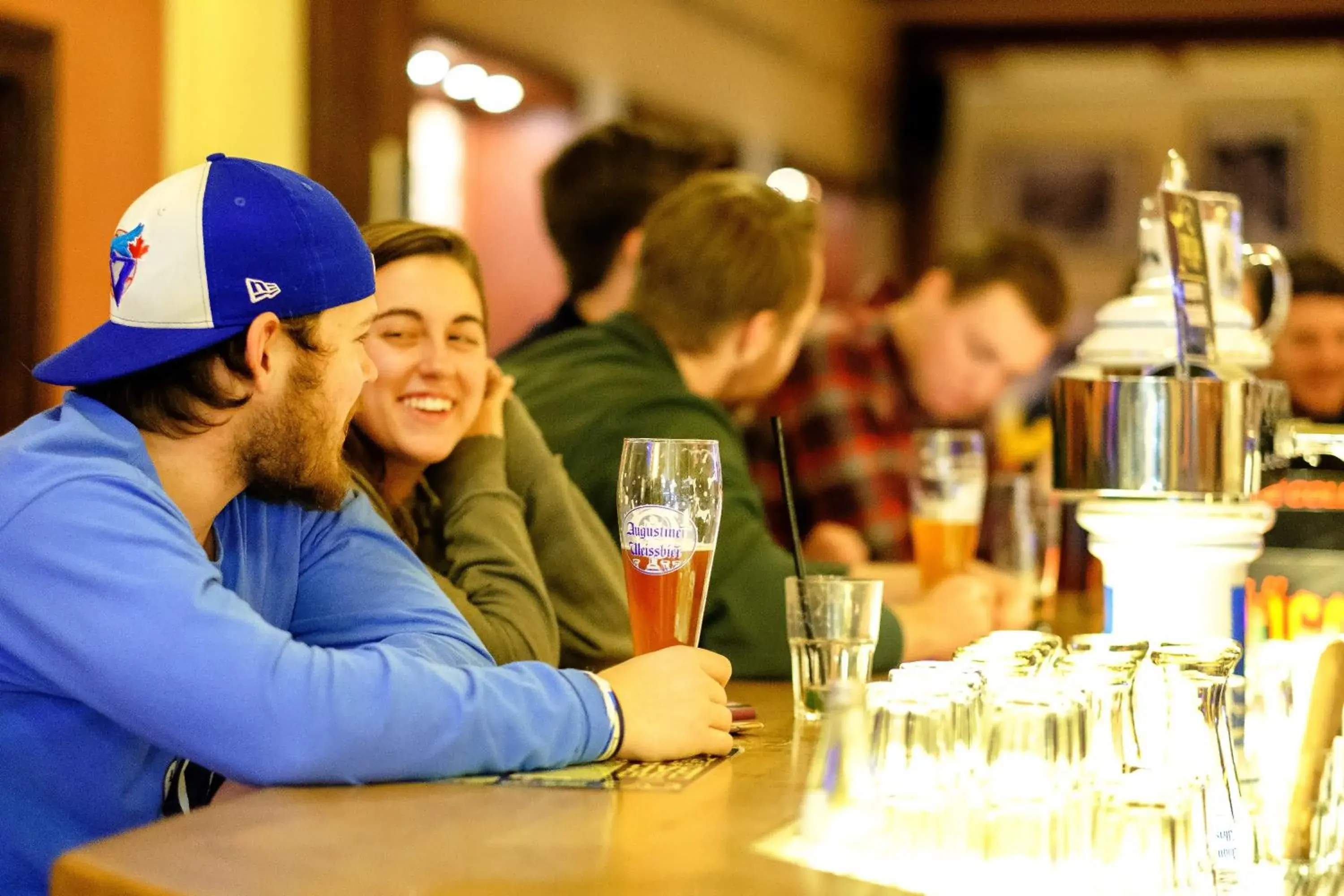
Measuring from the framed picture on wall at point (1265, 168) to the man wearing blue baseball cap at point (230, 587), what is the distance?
24.2 feet

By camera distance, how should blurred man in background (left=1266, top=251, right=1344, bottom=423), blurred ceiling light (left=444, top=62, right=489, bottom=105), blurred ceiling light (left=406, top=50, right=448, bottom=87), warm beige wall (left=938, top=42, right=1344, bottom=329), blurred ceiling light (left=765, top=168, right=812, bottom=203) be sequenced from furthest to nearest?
warm beige wall (left=938, top=42, right=1344, bottom=329)
blurred ceiling light (left=765, top=168, right=812, bottom=203)
blurred ceiling light (left=444, top=62, right=489, bottom=105)
blurred ceiling light (left=406, top=50, right=448, bottom=87)
blurred man in background (left=1266, top=251, right=1344, bottom=423)

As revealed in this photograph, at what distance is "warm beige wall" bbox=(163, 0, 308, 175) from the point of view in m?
3.26

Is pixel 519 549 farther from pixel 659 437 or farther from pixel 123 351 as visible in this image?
pixel 123 351

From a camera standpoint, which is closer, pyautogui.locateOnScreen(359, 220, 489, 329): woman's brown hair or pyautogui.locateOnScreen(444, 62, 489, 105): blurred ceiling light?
pyautogui.locateOnScreen(359, 220, 489, 329): woman's brown hair

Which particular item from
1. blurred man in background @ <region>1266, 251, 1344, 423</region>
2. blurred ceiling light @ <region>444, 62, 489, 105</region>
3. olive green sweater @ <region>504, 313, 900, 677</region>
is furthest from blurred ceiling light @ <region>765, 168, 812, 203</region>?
olive green sweater @ <region>504, 313, 900, 677</region>

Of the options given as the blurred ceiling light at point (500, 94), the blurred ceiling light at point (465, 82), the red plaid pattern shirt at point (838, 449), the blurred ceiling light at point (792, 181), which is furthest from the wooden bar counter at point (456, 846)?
the blurred ceiling light at point (792, 181)

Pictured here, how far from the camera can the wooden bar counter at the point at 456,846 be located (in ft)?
2.69

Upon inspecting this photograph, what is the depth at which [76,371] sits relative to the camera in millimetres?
1150

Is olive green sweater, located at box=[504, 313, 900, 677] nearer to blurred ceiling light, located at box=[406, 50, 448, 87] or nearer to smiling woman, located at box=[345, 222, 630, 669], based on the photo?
smiling woman, located at box=[345, 222, 630, 669]

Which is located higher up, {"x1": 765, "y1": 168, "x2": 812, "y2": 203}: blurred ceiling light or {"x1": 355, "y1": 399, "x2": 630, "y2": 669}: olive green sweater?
{"x1": 765, "y1": 168, "x2": 812, "y2": 203}: blurred ceiling light

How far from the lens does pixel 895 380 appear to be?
3428mm

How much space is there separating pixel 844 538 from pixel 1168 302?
129cm

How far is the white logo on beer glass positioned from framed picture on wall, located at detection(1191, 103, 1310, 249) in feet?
23.8

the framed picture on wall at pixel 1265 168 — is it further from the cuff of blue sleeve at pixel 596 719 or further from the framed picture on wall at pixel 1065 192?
the cuff of blue sleeve at pixel 596 719
